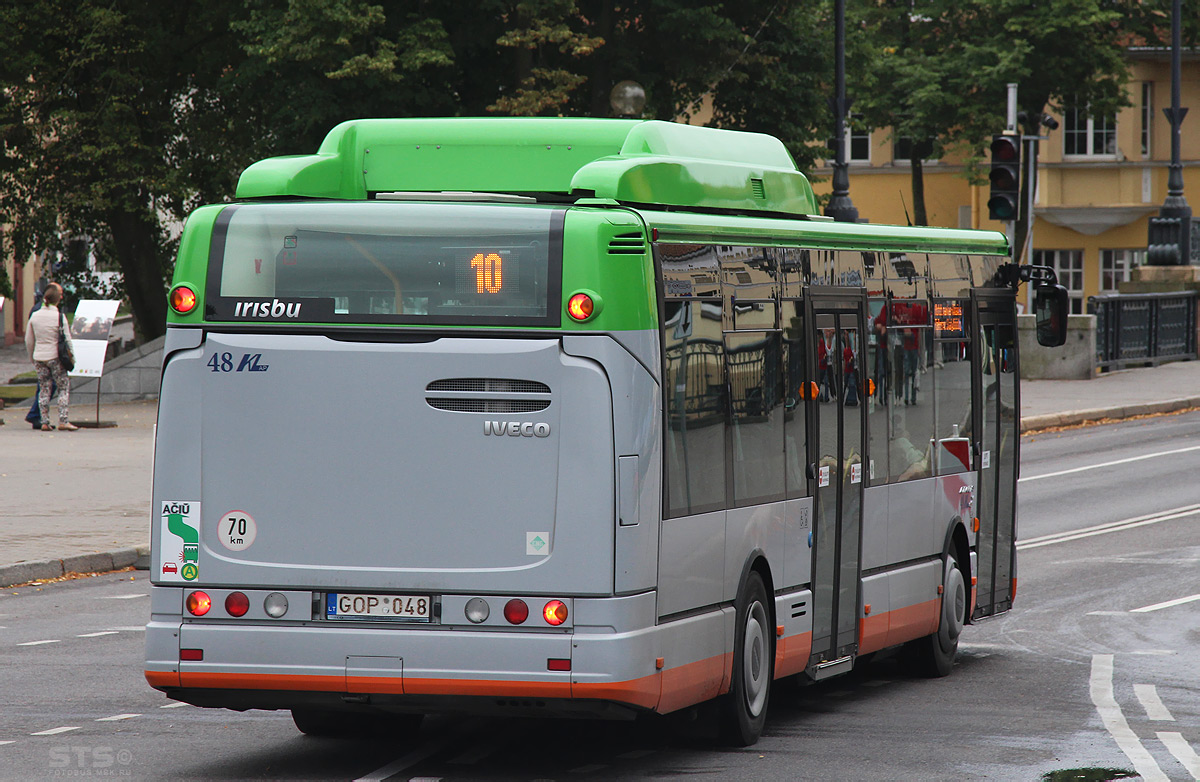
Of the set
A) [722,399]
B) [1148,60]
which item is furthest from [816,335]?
[1148,60]

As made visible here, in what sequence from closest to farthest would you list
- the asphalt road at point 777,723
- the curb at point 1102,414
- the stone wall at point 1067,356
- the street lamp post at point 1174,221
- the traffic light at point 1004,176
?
the asphalt road at point 777,723
the traffic light at point 1004,176
the curb at point 1102,414
the stone wall at point 1067,356
the street lamp post at point 1174,221

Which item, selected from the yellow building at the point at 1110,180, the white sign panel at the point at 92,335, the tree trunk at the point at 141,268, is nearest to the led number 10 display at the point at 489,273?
the white sign panel at the point at 92,335

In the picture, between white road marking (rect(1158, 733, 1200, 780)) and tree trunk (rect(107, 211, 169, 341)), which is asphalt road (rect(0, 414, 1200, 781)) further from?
tree trunk (rect(107, 211, 169, 341))

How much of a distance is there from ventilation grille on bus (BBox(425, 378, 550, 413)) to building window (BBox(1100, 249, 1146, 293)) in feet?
179

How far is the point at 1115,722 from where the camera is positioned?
30.5ft

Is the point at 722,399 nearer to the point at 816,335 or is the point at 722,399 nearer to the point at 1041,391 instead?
the point at 816,335

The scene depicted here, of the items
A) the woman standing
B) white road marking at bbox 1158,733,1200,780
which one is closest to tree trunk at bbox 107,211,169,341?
the woman standing

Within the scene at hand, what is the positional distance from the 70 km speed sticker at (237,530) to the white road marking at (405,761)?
1.09m

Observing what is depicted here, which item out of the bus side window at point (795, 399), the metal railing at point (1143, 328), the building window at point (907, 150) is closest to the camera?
the bus side window at point (795, 399)

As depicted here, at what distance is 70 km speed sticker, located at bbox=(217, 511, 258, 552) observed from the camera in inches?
300

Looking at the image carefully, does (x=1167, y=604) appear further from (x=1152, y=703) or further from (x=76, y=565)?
(x=76, y=565)

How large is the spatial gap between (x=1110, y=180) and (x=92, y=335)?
1549 inches

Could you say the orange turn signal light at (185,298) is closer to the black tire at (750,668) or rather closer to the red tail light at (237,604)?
the red tail light at (237,604)

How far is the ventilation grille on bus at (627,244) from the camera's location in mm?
7469
